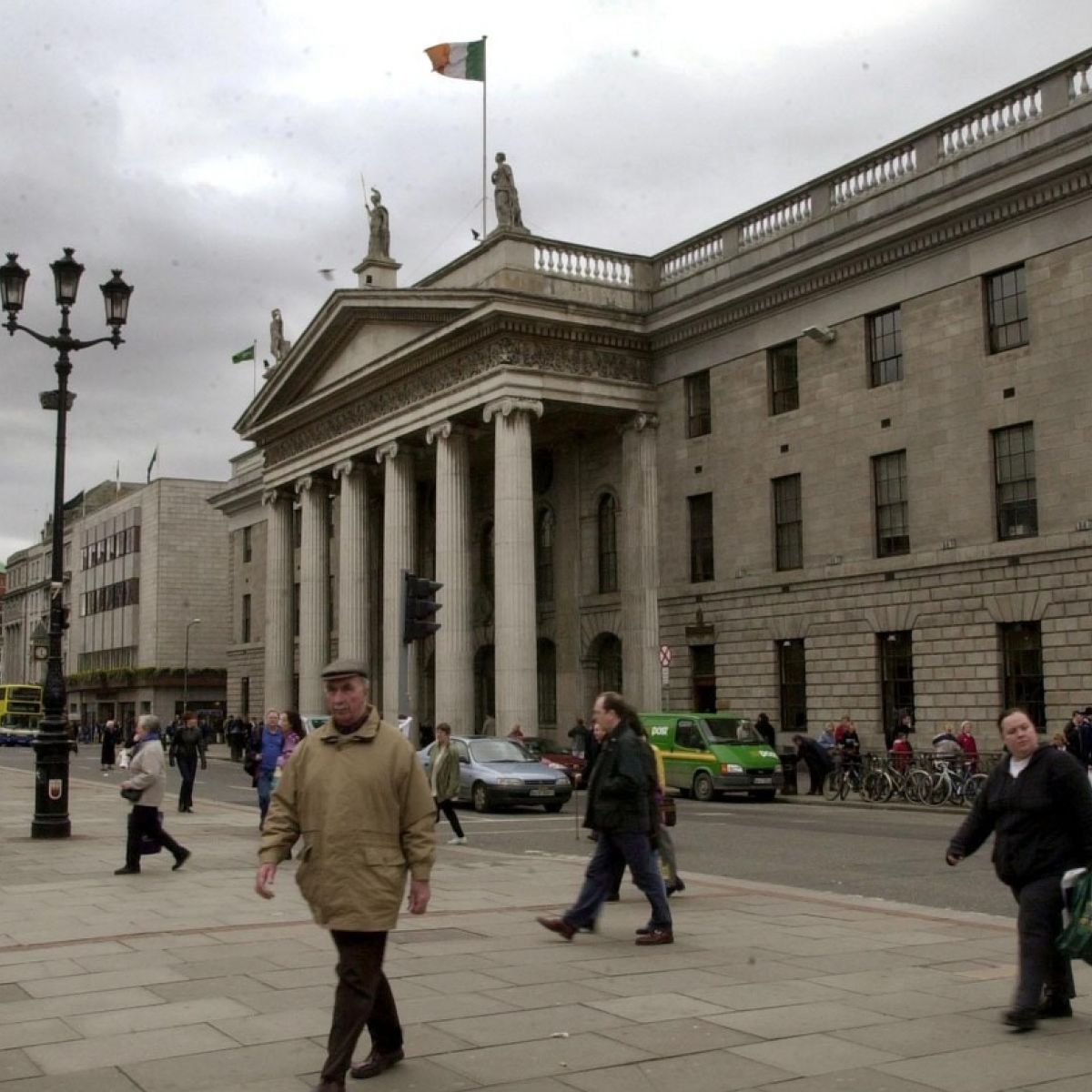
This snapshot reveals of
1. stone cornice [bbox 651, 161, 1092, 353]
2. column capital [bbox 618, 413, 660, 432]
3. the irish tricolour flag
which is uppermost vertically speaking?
the irish tricolour flag

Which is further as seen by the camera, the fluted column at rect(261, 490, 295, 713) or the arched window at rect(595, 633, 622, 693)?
the fluted column at rect(261, 490, 295, 713)

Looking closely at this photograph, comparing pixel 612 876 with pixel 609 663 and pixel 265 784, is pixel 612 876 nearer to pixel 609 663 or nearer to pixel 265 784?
pixel 265 784

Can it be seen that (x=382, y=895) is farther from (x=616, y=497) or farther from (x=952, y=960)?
(x=616, y=497)

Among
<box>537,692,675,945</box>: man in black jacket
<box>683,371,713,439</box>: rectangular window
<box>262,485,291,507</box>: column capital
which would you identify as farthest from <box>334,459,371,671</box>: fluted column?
<box>537,692,675,945</box>: man in black jacket

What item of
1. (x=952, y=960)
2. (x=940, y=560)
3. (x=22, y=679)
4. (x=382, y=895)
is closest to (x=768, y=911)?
(x=952, y=960)

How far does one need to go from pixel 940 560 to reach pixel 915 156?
9449 mm

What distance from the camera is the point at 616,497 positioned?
43.5m

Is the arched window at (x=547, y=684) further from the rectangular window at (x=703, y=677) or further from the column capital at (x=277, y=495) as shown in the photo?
the column capital at (x=277, y=495)

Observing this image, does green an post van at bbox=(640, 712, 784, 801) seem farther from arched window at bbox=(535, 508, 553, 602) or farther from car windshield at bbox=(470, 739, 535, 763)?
arched window at bbox=(535, 508, 553, 602)

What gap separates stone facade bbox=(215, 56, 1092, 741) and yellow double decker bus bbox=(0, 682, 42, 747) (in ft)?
120

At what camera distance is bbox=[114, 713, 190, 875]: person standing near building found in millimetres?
15148

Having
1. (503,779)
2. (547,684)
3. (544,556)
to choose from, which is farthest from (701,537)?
(503,779)

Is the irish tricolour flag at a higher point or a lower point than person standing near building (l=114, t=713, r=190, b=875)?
higher

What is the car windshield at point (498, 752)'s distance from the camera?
2830 cm
